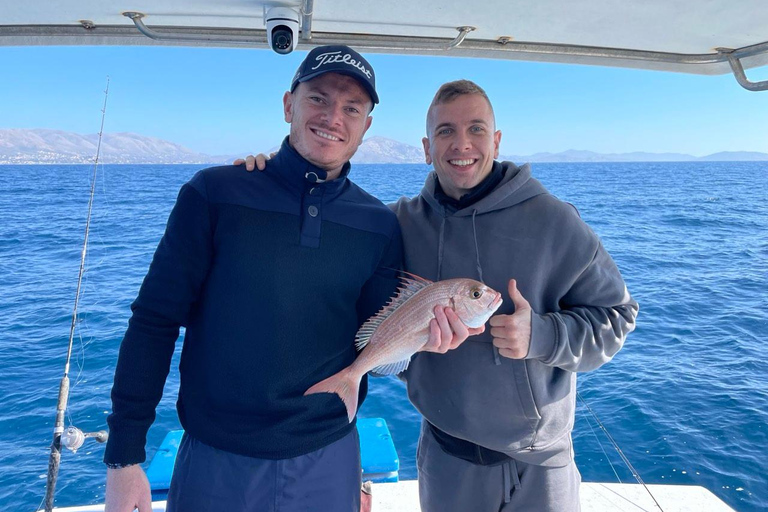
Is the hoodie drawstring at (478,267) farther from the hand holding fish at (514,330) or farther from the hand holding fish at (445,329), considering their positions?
the hand holding fish at (445,329)

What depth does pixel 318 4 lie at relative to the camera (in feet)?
8.57

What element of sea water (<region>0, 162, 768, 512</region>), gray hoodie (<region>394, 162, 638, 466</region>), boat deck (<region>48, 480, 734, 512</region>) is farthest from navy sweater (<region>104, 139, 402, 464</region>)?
boat deck (<region>48, 480, 734, 512</region>)

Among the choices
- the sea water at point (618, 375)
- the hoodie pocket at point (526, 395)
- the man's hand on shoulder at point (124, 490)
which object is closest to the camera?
the man's hand on shoulder at point (124, 490)

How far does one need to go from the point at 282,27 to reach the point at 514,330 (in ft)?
6.59

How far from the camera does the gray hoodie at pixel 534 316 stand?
2.41m

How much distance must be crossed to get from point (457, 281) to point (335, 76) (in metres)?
1.16

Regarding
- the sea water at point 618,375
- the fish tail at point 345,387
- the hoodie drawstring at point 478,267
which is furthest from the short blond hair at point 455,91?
the sea water at point 618,375

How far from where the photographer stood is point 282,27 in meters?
2.61

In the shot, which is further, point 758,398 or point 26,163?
point 26,163

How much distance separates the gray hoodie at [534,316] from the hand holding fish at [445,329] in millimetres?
340

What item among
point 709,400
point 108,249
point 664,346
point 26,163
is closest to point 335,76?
point 709,400

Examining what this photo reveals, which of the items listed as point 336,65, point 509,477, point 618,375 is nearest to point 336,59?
point 336,65

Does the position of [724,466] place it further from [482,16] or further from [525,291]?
[482,16]

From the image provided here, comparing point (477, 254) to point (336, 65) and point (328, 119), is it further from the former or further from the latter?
point (336, 65)
